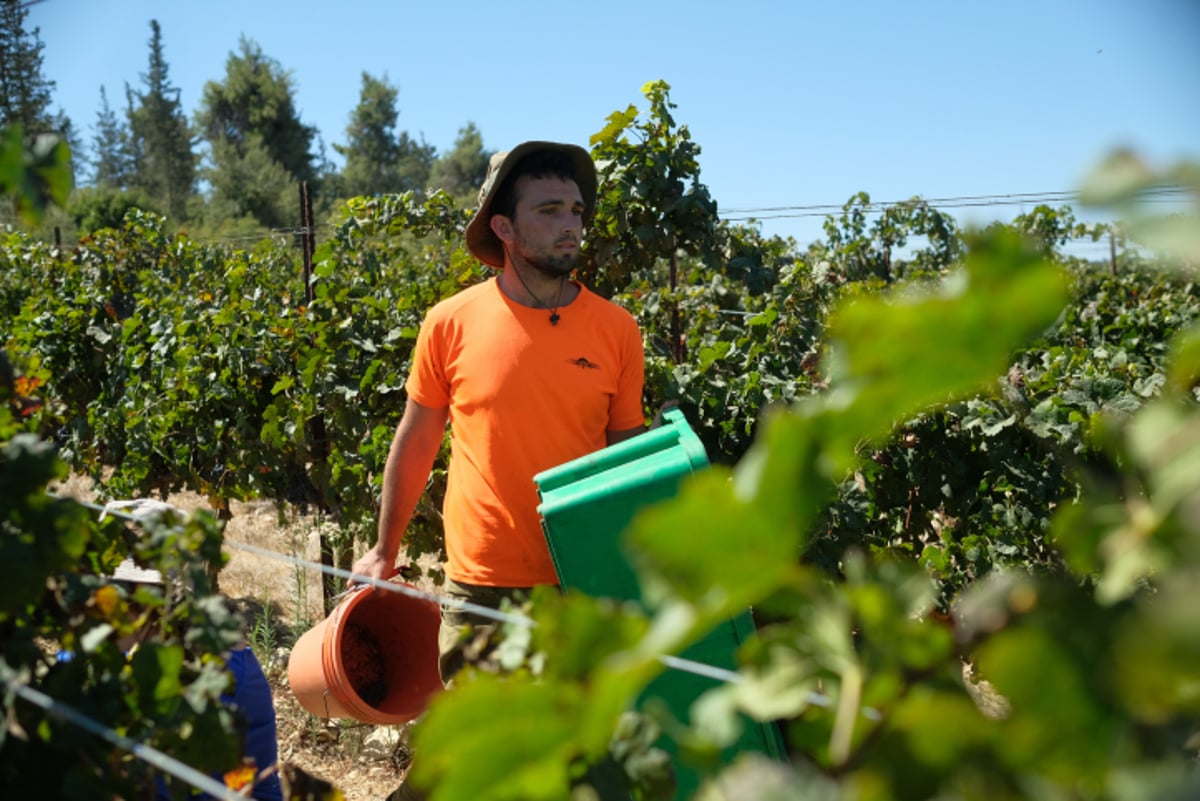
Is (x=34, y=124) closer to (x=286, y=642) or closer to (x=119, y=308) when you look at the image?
(x=119, y=308)

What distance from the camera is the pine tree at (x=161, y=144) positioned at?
4872 cm

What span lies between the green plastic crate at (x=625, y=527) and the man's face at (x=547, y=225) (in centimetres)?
69

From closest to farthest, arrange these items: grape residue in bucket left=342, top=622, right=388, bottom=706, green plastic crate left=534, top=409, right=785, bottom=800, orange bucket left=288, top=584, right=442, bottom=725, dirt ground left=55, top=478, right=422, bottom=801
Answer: green plastic crate left=534, top=409, right=785, bottom=800 < orange bucket left=288, top=584, right=442, bottom=725 < grape residue in bucket left=342, top=622, right=388, bottom=706 < dirt ground left=55, top=478, right=422, bottom=801

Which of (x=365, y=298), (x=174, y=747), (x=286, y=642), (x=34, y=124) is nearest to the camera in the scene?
(x=174, y=747)

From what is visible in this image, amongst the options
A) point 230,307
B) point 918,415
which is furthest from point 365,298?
point 918,415

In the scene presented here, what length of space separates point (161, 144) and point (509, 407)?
54477 mm

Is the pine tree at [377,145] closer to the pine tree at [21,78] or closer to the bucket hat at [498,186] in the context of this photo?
the pine tree at [21,78]

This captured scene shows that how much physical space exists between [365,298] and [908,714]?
12.4 feet

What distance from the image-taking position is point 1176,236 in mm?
440

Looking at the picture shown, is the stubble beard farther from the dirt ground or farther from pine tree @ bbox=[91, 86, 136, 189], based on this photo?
pine tree @ bbox=[91, 86, 136, 189]

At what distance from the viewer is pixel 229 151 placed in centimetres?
4038

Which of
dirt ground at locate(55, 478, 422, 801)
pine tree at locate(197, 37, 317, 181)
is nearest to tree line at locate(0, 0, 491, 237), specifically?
pine tree at locate(197, 37, 317, 181)

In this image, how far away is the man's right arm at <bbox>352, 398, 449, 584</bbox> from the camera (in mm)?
2406

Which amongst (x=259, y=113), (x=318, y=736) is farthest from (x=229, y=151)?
(x=318, y=736)
